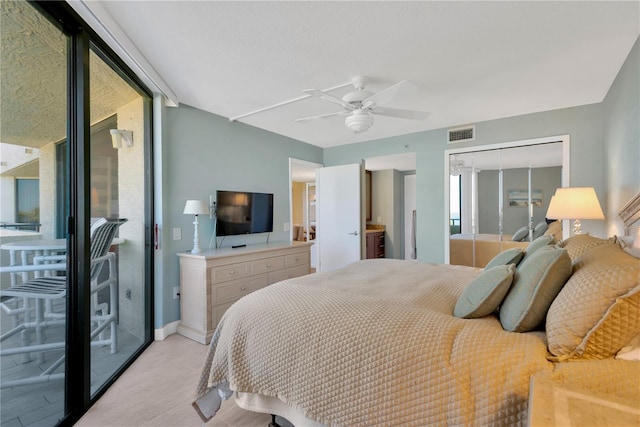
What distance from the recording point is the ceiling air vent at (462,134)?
3.81 m

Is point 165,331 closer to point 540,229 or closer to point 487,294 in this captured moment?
point 487,294

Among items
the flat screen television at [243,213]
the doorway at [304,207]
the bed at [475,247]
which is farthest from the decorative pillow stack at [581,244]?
the doorway at [304,207]

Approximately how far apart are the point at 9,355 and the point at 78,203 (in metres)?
0.85

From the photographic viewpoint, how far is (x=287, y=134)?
4363 mm

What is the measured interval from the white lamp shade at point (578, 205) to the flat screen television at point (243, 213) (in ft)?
10.4

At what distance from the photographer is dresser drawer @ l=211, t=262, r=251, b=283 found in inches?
112

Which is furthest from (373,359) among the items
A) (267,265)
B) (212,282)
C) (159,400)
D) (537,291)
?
(267,265)

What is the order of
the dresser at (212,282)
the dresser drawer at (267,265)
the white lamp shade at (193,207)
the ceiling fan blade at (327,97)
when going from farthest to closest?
1. the dresser drawer at (267,265)
2. the white lamp shade at (193,207)
3. the dresser at (212,282)
4. the ceiling fan blade at (327,97)

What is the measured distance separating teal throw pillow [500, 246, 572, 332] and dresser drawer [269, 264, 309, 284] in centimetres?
258

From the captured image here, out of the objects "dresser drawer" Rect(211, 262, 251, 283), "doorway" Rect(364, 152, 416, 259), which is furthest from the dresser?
"doorway" Rect(364, 152, 416, 259)

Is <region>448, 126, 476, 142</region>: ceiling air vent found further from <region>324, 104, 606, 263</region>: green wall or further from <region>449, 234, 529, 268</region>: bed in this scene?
<region>449, 234, 529, 268</region>: bed

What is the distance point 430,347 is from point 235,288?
7.63 ft

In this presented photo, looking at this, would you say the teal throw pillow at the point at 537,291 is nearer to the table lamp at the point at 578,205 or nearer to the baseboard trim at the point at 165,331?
the table lamp at the point at 578,205

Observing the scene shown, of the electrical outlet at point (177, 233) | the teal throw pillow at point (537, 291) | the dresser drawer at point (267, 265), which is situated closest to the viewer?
the teal throw pillow at point (537, 291)
